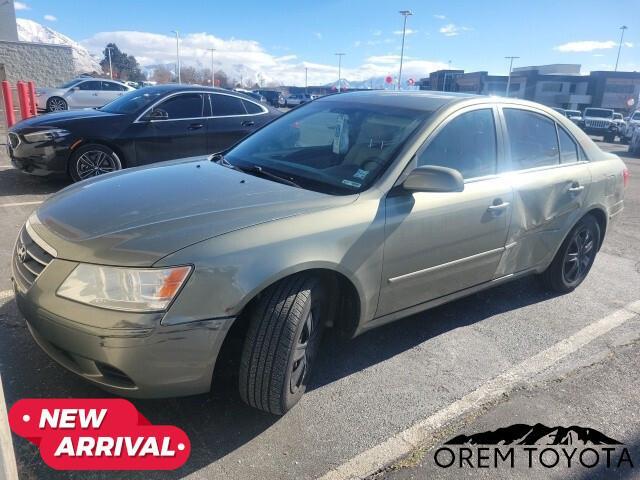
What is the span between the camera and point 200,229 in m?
2.23

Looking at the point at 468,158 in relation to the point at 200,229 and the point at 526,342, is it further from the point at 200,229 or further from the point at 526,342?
the point at 200,229

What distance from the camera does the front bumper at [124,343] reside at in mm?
2035

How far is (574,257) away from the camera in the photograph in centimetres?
430

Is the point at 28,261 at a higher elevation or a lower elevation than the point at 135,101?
lower

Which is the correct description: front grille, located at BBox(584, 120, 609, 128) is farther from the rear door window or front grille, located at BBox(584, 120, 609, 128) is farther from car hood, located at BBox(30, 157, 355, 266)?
car hood, located at BBox(30, 157, 355, 266)

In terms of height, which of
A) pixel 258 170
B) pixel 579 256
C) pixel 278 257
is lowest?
pixel 579 256

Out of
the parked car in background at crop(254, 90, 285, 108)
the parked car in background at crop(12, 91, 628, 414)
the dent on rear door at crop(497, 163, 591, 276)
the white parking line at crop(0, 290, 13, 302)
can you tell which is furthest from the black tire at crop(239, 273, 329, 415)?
the parked car in background at crop(254, 90, 285, 108)

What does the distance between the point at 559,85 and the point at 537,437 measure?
71.4 meters

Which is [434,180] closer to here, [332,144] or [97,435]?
[332,144]

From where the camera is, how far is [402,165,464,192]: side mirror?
106 inches

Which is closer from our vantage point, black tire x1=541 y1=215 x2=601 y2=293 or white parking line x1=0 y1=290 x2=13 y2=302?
white parking line x1=0 y1=290 x2=13 y2=302

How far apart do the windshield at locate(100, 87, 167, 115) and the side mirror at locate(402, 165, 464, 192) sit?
5364 mm

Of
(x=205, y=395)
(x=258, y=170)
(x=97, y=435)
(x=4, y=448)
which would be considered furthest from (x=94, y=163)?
(x=4, y=448)

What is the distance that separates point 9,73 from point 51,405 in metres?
32.2
